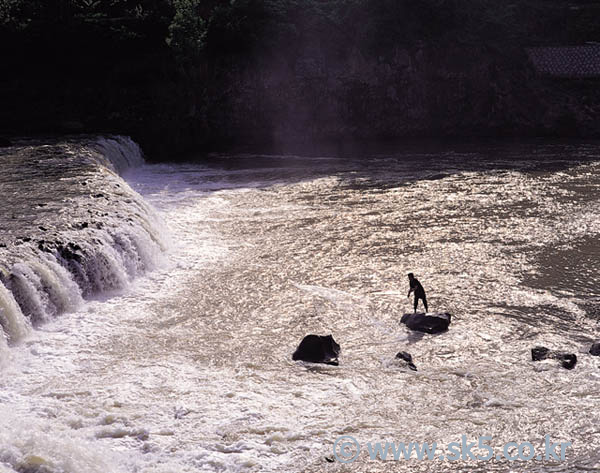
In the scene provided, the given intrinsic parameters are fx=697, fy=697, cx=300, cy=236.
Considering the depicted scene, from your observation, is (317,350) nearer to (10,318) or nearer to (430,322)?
(430,322)

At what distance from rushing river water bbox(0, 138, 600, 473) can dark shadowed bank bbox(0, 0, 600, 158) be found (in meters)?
15.4

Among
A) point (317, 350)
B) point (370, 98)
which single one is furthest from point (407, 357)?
point (370, 98)

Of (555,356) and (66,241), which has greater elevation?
(66,241)

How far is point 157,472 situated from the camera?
373 inches

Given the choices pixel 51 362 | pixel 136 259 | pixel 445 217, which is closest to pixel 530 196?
pixel 445 217

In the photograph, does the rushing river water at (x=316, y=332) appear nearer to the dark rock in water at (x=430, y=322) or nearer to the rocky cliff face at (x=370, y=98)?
the dark rock in water at (x=430, y=322)

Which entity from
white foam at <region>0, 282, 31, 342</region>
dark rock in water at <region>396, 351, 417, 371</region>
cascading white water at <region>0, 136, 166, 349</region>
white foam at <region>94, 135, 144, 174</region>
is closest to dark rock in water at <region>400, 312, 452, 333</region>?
dark rock in water at <region>396, 351, 417, 371</region>

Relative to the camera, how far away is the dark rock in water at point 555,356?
12.0m

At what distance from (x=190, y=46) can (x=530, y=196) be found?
20783 millimetres

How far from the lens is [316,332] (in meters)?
14.1

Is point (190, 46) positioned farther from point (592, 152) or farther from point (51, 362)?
point (51, 362)

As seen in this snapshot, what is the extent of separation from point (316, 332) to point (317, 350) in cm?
154

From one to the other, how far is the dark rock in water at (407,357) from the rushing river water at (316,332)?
172 mm

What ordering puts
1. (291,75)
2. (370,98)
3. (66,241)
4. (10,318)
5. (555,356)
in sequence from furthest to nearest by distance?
(370,98) < (291,75) < (66,241) < (10,318) < (555,356)
